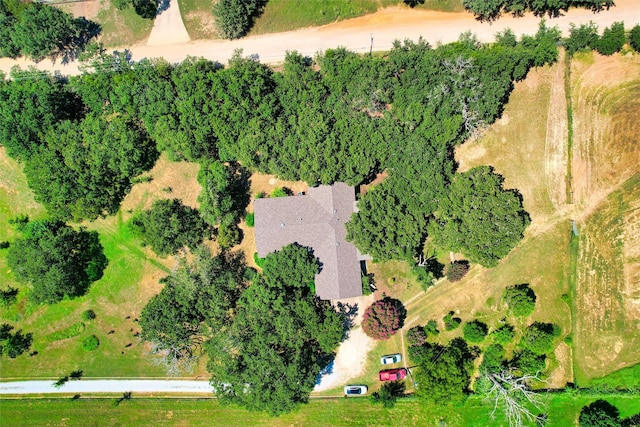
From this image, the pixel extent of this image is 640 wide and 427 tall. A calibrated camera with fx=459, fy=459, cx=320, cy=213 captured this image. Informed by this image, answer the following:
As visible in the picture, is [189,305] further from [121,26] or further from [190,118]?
[121,26]

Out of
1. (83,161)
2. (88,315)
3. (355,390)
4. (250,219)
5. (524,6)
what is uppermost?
(524,6)

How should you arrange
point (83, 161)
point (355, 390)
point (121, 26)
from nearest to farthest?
point (83, 161), point (355, 390), point (121, 26)

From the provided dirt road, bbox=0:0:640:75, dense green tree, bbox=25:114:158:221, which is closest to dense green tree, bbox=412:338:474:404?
dirt road, bbox=0:0:640:75

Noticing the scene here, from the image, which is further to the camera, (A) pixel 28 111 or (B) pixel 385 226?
(A) pixel 28 111

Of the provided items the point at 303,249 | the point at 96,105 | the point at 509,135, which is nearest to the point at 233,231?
the point at 303,249

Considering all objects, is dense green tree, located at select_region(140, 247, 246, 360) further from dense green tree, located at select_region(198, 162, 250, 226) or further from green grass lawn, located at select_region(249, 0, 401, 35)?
green grass lawn, located at select_region(249, 0, 401, 35)

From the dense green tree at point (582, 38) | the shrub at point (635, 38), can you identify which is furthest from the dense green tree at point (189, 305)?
the shrub at point (635, 38)

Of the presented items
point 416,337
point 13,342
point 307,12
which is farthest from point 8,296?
point 307,12

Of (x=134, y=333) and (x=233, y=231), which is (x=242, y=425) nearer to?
(x=134, y=333)

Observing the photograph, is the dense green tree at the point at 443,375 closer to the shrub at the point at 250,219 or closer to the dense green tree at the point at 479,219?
the dense green tree at the point at 479,219
